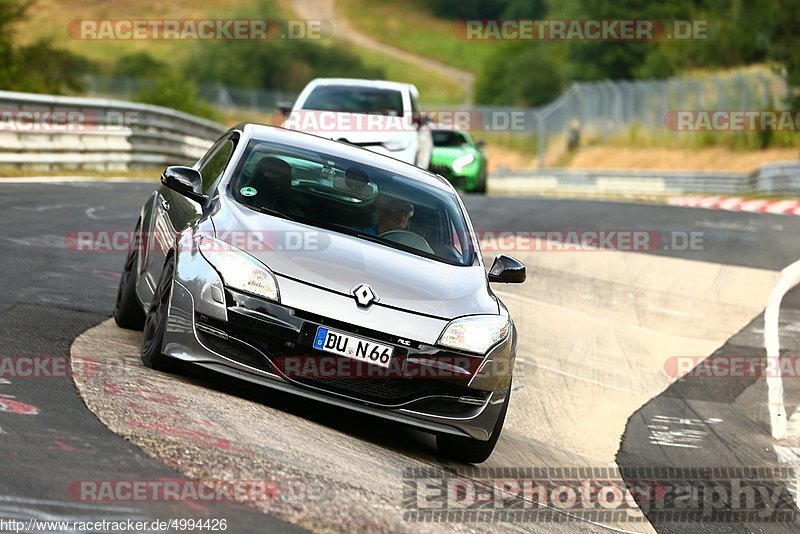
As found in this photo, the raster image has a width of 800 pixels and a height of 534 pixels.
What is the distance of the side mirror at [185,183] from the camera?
7.40 metres

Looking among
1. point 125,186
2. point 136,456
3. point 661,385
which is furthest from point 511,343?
point 125,186

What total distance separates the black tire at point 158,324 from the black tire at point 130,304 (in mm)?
1117

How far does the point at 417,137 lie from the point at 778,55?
111 feet

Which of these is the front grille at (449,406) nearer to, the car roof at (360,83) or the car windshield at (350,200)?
the car windshield at (350,200)

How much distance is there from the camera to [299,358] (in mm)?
6449

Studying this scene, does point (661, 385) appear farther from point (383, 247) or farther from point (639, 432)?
point (383, 247)

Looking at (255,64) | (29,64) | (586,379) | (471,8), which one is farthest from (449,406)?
(471,8)

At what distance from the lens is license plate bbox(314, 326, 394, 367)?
251 inches

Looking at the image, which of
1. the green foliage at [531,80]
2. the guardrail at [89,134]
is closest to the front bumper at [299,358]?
the guardrail at [89,134]

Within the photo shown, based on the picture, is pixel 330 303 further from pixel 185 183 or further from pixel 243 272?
pixel 185 183

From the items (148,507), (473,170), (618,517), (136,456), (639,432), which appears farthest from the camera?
(473,170)

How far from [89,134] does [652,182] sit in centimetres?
2064

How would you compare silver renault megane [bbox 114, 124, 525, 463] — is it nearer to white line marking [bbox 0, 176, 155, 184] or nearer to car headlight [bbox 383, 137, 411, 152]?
car headlight [bbox 383, 137, 411, 152]

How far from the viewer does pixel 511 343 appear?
7020 mm
